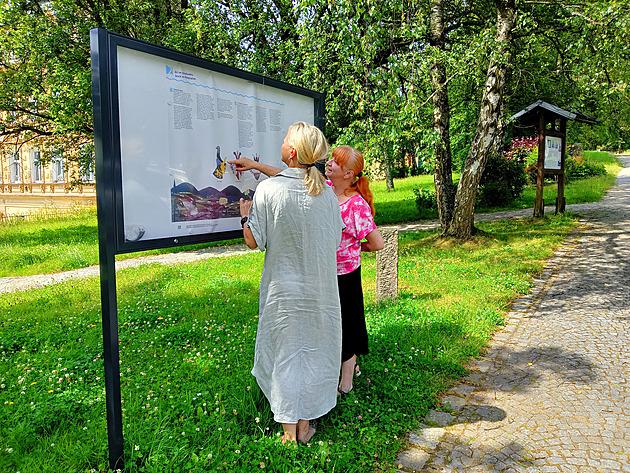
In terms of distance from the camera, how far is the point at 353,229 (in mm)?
3596

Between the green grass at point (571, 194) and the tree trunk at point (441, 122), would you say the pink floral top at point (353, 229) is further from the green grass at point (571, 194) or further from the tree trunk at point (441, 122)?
the green grass at point (571, 194)

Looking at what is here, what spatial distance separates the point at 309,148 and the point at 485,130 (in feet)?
27.0

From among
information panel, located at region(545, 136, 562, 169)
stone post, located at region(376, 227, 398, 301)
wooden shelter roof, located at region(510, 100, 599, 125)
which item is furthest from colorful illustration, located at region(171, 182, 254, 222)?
information panel, located at region(545, 136, 562, 169)

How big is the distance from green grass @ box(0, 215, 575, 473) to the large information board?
131 centimetres

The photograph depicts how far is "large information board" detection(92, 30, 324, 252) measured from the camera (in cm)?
269

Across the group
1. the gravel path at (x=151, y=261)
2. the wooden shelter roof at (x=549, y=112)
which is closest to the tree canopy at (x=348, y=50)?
the wooden shelter roof at (x=549, y=112)

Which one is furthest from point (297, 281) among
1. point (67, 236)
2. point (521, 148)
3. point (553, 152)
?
point (521, 148)

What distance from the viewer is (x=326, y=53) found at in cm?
834

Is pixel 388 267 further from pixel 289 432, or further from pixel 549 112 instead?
pixel 549 112

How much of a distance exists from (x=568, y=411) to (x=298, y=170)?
2.77 meters

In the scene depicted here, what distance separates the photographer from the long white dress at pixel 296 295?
9.59 feet

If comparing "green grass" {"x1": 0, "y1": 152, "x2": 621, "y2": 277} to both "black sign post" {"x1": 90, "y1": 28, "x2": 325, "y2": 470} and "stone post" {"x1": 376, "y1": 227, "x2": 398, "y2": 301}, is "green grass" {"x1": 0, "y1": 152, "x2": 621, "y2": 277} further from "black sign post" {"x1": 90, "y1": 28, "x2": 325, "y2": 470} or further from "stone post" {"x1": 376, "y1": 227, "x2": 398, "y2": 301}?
"black sign post" {"x1": 90, "y1": 28, "x2": 325, "y2": 470}

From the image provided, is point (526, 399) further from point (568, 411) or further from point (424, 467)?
point (424, 467)

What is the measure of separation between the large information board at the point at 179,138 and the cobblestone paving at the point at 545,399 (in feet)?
6.81
